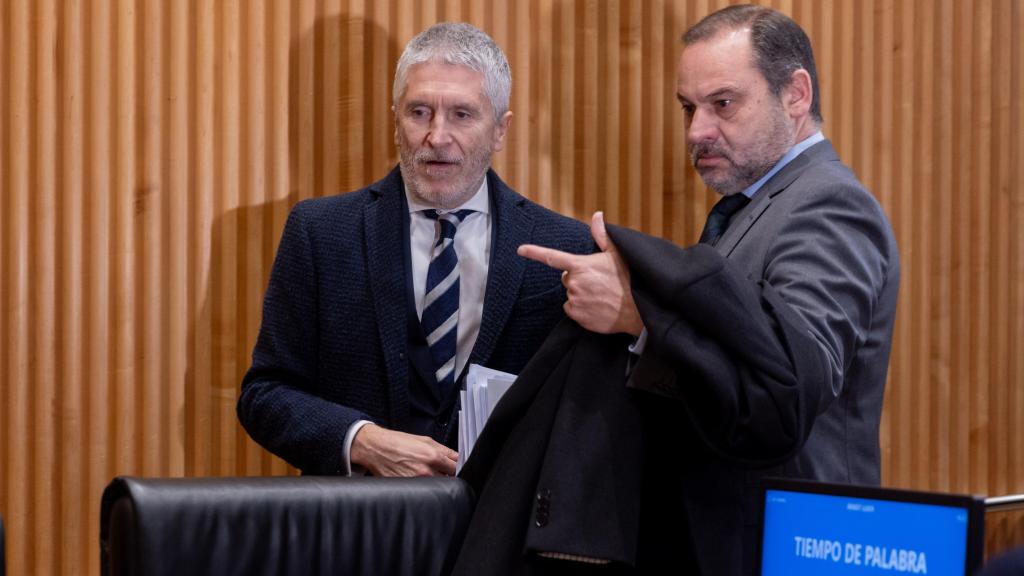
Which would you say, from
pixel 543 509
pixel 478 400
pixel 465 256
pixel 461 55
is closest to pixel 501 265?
pixel 465 256

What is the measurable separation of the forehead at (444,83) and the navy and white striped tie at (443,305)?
27 cm

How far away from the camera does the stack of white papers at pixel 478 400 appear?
84.5 inches

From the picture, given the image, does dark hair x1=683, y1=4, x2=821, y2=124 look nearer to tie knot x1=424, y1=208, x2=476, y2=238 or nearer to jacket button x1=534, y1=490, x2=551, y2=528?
tie knot x1=424, y1=208, x2=476, y2=238

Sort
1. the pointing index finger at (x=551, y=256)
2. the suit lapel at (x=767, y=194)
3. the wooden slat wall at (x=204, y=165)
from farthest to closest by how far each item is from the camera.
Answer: the wooden slat wall at (x=204, y=165)
the suit lapel at (x=767, y=194)
the pointing index finger at (x=551, y=256)

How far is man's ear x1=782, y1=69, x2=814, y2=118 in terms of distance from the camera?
8.39ft

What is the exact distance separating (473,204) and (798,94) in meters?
0.76

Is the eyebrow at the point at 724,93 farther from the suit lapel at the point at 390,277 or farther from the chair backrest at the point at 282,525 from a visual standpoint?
the chair backrest at the point at 282,525

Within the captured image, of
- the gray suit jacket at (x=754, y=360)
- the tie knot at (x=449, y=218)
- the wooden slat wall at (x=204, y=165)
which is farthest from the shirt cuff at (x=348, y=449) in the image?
the gray suit jacket at (x=754, y=360)

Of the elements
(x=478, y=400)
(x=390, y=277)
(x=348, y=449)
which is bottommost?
(x=348, y=449)

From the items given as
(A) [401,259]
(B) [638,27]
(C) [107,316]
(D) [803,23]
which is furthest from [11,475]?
(D) [803,23]

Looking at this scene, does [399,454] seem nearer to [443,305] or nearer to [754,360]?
[443,305]

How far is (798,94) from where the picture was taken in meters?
2.57

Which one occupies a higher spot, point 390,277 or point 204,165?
point 204,165

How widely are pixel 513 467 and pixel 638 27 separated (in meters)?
1.94
